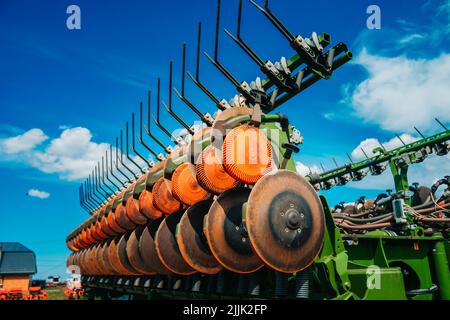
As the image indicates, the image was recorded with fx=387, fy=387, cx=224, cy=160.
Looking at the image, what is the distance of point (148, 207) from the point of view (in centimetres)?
880

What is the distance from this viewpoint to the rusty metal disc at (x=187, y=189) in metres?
6.72

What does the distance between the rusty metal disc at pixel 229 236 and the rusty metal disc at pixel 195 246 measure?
3.54 feet

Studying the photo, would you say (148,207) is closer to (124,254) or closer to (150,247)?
(150,247)

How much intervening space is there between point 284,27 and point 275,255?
3560 millimetres

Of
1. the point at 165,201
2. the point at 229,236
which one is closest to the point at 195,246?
the point at 229,236

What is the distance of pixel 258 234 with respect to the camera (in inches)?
165

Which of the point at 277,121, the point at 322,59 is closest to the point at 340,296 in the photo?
the point at 277,121

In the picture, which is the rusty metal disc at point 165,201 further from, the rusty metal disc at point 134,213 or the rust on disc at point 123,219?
Answer: the rust on disc at point 123,219

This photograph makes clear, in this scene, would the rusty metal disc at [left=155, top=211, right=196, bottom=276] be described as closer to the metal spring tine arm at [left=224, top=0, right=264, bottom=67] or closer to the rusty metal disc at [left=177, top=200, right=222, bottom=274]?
the rusty metal disc at [left=177, top=200, right=222, bottom=274]

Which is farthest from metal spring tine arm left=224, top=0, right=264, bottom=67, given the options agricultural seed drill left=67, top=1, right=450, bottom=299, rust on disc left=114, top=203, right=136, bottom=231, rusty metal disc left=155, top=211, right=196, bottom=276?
rust on disc left=114, top=203, right=136, bottom=231

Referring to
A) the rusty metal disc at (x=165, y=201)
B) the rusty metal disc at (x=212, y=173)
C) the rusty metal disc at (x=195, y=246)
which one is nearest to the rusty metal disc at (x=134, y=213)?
the rusty metal disc at (x=165, y=201)

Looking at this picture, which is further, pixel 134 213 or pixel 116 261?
pixel 116 261

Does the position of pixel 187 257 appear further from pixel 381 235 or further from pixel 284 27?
pixel 284 27

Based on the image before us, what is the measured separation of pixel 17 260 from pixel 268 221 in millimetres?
32881
